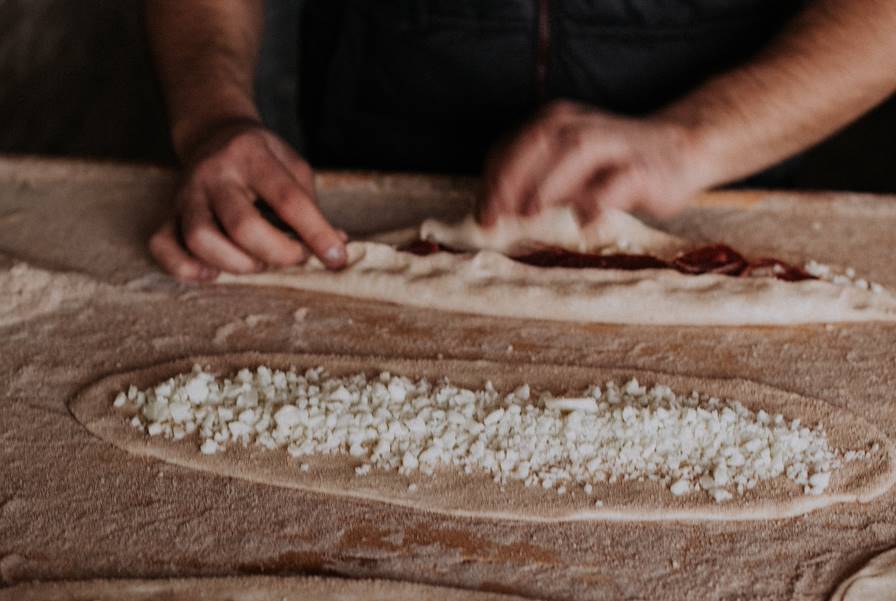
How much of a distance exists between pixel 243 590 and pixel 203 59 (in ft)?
3.34

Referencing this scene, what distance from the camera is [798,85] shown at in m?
1.39

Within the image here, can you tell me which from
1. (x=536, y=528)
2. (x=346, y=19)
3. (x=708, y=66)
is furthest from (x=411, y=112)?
(x=536, y=528)

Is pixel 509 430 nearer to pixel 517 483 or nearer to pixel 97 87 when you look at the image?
pixel 517 483

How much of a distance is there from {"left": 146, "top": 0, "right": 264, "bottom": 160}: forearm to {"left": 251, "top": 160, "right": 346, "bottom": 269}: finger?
190mm

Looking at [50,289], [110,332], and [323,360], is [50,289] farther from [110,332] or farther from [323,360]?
[323,360]

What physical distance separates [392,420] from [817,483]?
0.43 m

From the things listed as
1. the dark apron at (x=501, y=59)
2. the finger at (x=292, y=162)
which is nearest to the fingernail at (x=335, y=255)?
the finger at (x=292, y=162)

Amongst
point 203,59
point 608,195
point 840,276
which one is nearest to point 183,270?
point 203,59

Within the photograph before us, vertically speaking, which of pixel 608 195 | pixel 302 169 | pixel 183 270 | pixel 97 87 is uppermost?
pixel 608 195

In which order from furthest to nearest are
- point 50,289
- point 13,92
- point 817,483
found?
point 13,92 < point 50,289 < point 817,483

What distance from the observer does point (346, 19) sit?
171cm

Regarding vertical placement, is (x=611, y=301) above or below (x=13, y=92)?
above

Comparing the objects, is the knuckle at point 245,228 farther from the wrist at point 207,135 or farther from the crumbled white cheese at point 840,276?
the crumbled white cheese at point 840,276

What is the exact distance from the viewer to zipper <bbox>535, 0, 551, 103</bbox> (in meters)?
1.53
